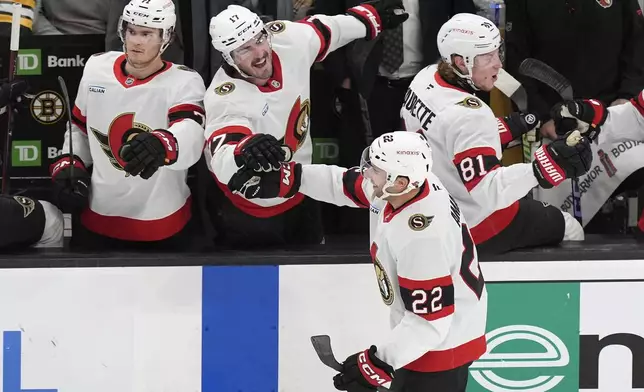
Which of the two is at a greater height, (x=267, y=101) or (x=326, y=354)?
(x=267, y=101)

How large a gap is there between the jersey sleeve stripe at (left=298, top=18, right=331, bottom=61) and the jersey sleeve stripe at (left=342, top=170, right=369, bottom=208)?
626 mm

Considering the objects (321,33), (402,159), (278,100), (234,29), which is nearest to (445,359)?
(402,159)

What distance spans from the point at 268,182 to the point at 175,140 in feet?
1.06

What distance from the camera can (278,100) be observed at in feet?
11.6

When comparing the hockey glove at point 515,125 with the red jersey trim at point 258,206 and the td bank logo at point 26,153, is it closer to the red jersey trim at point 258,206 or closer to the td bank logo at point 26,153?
the red jersey trim at point 258,206

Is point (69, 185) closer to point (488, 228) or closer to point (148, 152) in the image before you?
point (148, 152)

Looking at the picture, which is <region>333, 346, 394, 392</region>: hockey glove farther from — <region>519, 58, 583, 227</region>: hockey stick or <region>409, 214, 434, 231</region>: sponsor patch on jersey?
<region>519, 58, 583, 227</region>: hockey stick

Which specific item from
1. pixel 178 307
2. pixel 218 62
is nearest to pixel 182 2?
pixel 218 62

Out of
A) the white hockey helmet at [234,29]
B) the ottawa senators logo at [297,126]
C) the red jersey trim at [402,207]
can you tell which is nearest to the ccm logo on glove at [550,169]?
the red jersey trim at [402,207]

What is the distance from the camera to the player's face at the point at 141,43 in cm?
349

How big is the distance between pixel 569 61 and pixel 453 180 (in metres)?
1.02

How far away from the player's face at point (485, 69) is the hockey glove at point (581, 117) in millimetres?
303

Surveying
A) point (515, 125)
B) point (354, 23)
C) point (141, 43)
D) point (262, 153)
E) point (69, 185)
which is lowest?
point (69, 185)

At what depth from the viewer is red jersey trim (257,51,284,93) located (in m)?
3.53
